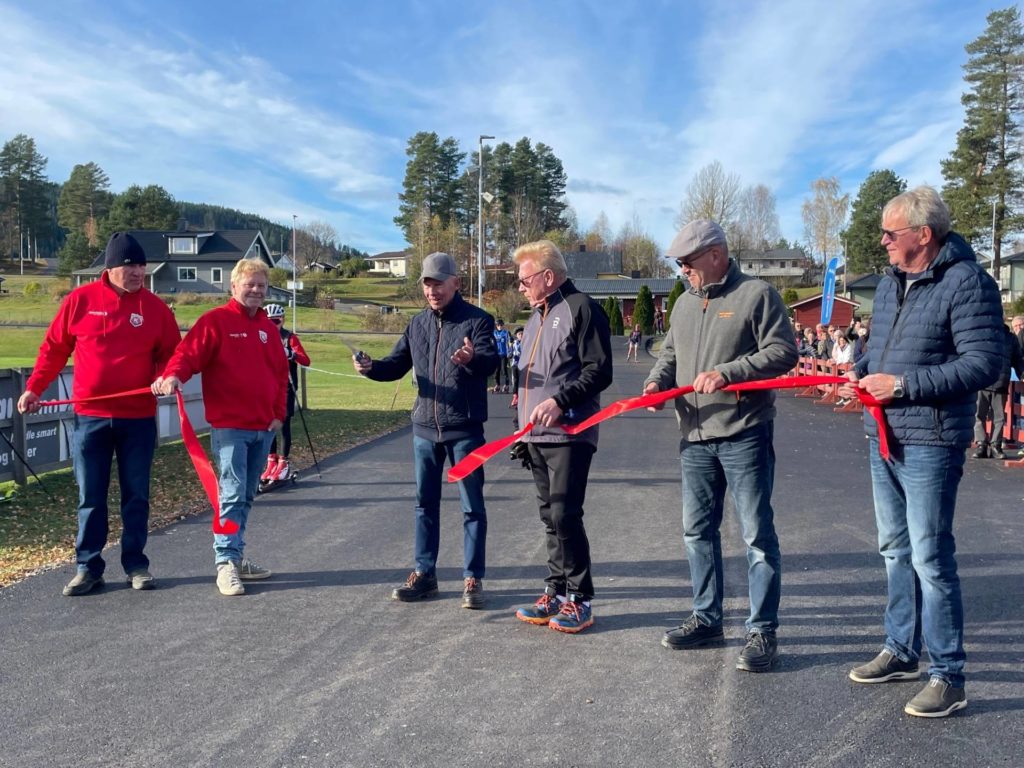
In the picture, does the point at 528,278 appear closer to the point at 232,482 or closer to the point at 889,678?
the point at 232,482

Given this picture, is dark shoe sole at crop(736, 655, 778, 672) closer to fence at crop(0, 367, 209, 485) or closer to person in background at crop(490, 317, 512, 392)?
fence at crop(0, 367, 209, 485)

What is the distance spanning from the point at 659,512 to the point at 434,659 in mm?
3996

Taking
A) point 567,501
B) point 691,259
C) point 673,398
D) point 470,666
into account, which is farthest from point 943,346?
point 470,666

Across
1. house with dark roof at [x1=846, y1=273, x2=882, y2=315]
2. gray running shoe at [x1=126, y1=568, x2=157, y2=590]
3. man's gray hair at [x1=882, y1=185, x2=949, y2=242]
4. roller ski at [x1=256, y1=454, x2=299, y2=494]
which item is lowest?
gray running shoe at [x1=126, y1=568, x2=157, y2=590]

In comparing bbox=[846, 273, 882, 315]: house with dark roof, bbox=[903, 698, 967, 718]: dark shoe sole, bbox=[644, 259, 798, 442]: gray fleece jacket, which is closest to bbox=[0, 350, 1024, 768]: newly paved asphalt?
bbox=[903, 698, 967, 718]: dark shoe sole

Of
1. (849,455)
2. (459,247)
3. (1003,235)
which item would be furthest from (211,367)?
(459,247)

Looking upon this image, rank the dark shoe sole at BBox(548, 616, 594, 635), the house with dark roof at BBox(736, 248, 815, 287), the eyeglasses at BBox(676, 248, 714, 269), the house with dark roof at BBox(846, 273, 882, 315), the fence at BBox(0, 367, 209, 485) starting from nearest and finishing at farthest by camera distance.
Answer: the eyeglasses at BBox(676, 248, 714, 269) < the dark shoe sole at BBox(548, 616, 594, 635) < the fence at BBox(0, 367, 209, 485) < the house with dark roof at BBox(846, 273, 882, 315) < the house with dark roof at BBox(736, 248, 815, 287)

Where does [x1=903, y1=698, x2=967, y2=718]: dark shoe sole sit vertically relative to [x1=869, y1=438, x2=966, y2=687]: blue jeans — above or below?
below

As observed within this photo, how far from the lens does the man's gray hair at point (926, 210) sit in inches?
148

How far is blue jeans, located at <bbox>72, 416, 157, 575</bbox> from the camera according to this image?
5.60 meters

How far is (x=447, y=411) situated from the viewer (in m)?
5.30

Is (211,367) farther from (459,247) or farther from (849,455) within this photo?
(459,247)

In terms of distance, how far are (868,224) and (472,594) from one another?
86.8 meters

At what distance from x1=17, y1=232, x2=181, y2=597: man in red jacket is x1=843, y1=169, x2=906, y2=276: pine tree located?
274ft
